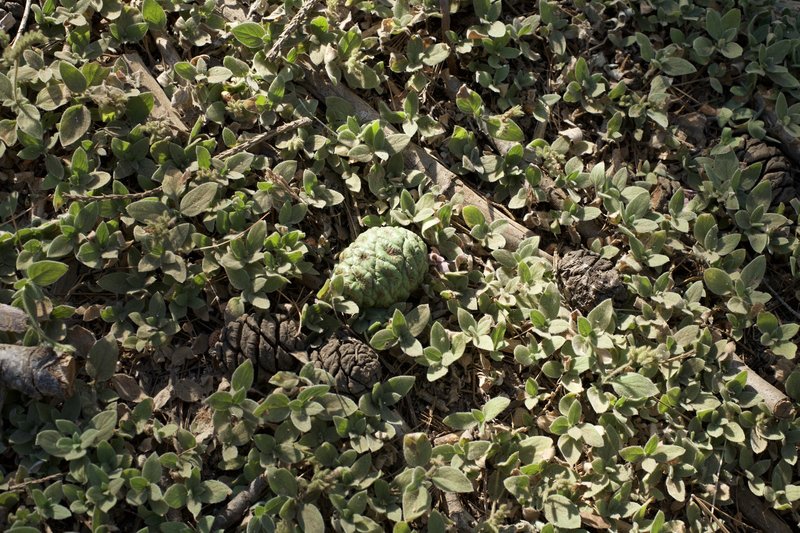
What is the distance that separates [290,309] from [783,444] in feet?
5.88

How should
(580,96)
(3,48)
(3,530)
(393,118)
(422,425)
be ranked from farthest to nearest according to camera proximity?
(580,96) → (393,118) → (3,48) → (422,425) → (3,530)

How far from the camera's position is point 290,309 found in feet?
8.35

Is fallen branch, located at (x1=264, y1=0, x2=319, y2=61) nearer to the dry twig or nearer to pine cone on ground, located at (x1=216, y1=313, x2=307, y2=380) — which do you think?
the dry twig

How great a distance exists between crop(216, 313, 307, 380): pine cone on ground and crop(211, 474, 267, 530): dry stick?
339mm

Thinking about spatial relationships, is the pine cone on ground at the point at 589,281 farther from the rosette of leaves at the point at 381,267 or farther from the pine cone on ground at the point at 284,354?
the pine cone on ground at the point at 284,354

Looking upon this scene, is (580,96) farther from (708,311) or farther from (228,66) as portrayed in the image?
(228,66)

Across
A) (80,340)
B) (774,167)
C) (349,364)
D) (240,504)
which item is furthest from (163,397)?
(774,167)

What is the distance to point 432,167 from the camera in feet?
9.48

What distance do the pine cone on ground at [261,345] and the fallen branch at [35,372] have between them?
0.47 meters

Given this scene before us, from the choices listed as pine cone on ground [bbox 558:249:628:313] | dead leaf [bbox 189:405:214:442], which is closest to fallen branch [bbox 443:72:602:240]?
pine cone on ground [bbox 558:249:628:313]

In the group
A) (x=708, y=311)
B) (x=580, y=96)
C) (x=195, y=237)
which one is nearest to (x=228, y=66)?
(x=195, y=237)

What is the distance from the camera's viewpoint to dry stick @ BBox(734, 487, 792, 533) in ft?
8.23

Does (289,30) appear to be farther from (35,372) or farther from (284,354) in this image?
(35,372)

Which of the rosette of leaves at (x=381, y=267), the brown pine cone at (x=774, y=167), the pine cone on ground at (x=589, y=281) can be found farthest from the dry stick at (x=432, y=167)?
the brown pine cone at (x=774, y=167)
